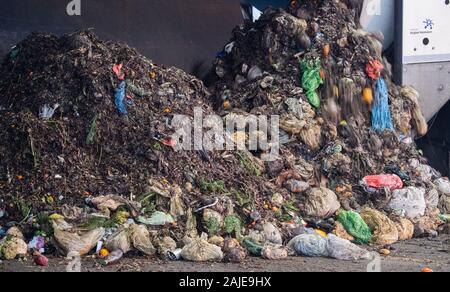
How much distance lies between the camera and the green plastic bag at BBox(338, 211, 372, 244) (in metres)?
7.04

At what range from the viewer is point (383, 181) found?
7934mm

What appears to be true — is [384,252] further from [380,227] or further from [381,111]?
[381,111]

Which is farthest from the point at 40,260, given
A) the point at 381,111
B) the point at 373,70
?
the point at 373,70

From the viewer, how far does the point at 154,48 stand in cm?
957

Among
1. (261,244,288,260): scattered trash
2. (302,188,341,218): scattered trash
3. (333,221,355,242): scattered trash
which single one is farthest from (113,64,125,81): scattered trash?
(333,221,355,242): scattered trash

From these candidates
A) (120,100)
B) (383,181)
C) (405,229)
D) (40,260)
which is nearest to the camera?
(40,260)

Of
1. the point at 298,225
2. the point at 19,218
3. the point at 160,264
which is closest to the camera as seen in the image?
the point at 160,264

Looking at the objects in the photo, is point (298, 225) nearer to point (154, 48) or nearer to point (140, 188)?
point (140, 188)

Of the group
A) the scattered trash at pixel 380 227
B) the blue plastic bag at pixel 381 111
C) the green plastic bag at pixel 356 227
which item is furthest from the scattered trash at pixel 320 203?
the blue plastic bag at pixel 381 111

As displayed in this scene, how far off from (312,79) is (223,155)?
5.29 ft

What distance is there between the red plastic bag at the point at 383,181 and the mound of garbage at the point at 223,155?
2cm

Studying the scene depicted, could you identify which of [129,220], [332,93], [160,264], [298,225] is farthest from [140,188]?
[332,93]

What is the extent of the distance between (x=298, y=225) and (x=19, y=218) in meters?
2.36

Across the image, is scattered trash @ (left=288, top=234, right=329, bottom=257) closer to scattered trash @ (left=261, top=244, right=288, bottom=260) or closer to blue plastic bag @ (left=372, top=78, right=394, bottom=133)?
scattered trash @ (left=261, top=244, right=288, bottom=260)
